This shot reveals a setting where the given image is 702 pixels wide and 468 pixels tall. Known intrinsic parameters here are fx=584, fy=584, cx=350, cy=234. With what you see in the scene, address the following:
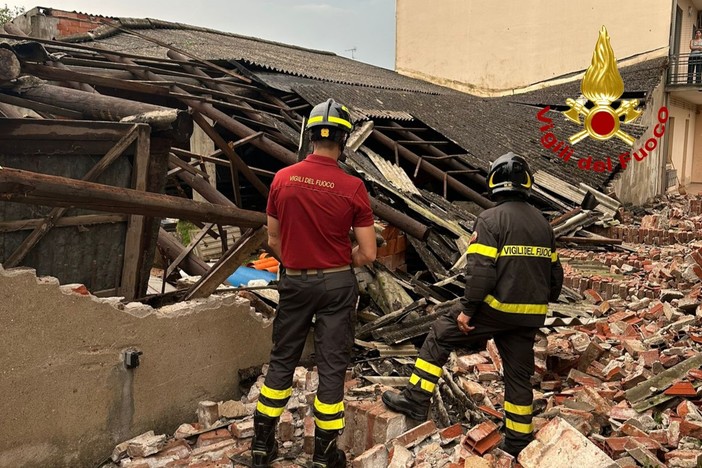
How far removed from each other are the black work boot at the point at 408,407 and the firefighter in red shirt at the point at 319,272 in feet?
1.41

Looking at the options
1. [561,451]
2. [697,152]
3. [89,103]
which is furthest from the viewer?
[697,152]

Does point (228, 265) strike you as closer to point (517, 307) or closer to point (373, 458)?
point (373, 458)

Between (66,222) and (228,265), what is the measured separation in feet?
3.73

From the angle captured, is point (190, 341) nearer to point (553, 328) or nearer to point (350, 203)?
point (350, 203)

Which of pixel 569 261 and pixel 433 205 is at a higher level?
pixel 433 205

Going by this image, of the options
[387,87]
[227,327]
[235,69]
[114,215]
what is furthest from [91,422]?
[387,87]

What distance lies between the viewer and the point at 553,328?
552 cm

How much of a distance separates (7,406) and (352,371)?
240 centimetres

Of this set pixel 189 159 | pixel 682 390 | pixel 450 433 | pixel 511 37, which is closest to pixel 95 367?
pixel 450 433

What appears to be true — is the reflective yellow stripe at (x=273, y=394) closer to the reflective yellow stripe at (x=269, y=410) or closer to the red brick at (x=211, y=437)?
the reflective yellow stripe at (x=269, y=410)

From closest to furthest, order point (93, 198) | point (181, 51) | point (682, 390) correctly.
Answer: point (93, 198) < point (682, 390) < point (181, 51)

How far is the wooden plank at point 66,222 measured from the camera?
348 cm

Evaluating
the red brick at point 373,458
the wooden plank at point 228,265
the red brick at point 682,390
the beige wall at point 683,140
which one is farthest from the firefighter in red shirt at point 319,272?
the beige wall at point 683,140

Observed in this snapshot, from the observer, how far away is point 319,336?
11.0ft
